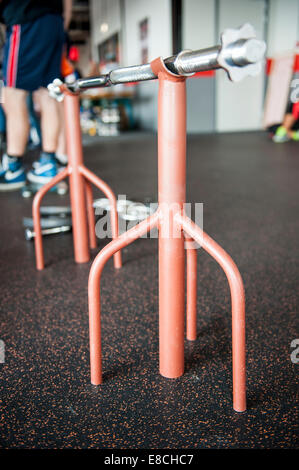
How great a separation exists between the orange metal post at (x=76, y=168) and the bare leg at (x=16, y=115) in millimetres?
1012

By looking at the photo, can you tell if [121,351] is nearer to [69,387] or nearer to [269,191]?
[69,387]

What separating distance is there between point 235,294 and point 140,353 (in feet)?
1.01

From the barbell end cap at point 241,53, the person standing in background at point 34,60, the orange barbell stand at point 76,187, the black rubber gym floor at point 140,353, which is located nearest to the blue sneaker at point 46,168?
the person standing in background at point 34,60

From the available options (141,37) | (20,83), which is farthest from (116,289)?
(141,37)

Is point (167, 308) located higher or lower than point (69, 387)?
higher

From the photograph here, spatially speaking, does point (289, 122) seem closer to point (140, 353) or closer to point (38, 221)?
point (38, 221)

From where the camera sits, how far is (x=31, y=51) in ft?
6.35

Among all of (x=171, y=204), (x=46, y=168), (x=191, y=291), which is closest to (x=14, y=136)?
(x=46, y=168)

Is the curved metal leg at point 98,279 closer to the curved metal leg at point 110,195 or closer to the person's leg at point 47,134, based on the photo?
the curved metal leg at point 110,195

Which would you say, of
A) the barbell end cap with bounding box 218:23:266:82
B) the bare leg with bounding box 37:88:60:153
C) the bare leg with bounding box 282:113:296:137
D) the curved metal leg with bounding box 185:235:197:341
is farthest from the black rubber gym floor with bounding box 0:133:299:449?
the bare leg with bounding box 282:113:296:137

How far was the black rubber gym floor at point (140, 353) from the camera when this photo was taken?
2.01 feet

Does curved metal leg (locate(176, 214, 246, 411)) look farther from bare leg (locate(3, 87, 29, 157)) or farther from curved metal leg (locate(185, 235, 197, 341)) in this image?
bare leg (locate(3, 87, 29, 157))

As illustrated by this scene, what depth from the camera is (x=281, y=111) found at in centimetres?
488

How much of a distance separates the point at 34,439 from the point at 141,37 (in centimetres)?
753
